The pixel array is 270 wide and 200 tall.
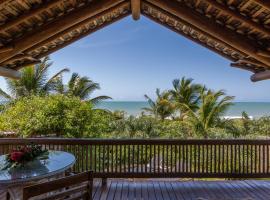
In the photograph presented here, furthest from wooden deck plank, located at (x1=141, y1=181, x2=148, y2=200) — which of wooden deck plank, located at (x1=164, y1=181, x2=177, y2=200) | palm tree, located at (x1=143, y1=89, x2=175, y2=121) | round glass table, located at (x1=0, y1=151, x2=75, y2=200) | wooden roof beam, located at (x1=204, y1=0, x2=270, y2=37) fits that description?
palm tree, located at (x1=143, y1=89, x2=175, y2=121)

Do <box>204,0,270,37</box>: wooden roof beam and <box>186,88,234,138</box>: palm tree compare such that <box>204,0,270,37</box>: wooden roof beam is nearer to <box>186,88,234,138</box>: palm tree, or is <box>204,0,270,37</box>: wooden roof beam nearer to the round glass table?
the round glass table

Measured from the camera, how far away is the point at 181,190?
4.68 m

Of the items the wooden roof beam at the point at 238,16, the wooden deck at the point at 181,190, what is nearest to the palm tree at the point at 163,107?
the wooden deck at the point at 181,190

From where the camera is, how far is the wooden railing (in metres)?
4.90

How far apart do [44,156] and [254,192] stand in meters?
3.73

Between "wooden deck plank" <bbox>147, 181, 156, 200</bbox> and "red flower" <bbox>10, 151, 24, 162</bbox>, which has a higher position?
"red flower" <bbox>10, 151, 24, 162</bbox>

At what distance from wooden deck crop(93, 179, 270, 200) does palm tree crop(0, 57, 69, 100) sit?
9839 mm

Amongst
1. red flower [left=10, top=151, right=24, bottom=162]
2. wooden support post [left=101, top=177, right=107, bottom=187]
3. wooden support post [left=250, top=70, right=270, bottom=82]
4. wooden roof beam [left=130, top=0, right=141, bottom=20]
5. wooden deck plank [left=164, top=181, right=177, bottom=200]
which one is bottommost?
wooden deck plank [left=164, top=181, right=177, bottom=200]

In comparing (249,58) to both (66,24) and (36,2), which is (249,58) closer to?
(66,24)

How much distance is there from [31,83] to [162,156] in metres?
10.9

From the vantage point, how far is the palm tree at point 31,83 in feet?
44.4

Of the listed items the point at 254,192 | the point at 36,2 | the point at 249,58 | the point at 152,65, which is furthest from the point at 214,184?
the point at 152,65

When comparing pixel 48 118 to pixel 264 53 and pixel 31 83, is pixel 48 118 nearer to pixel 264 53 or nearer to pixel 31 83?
pixel 31 83

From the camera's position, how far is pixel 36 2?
3768mm
